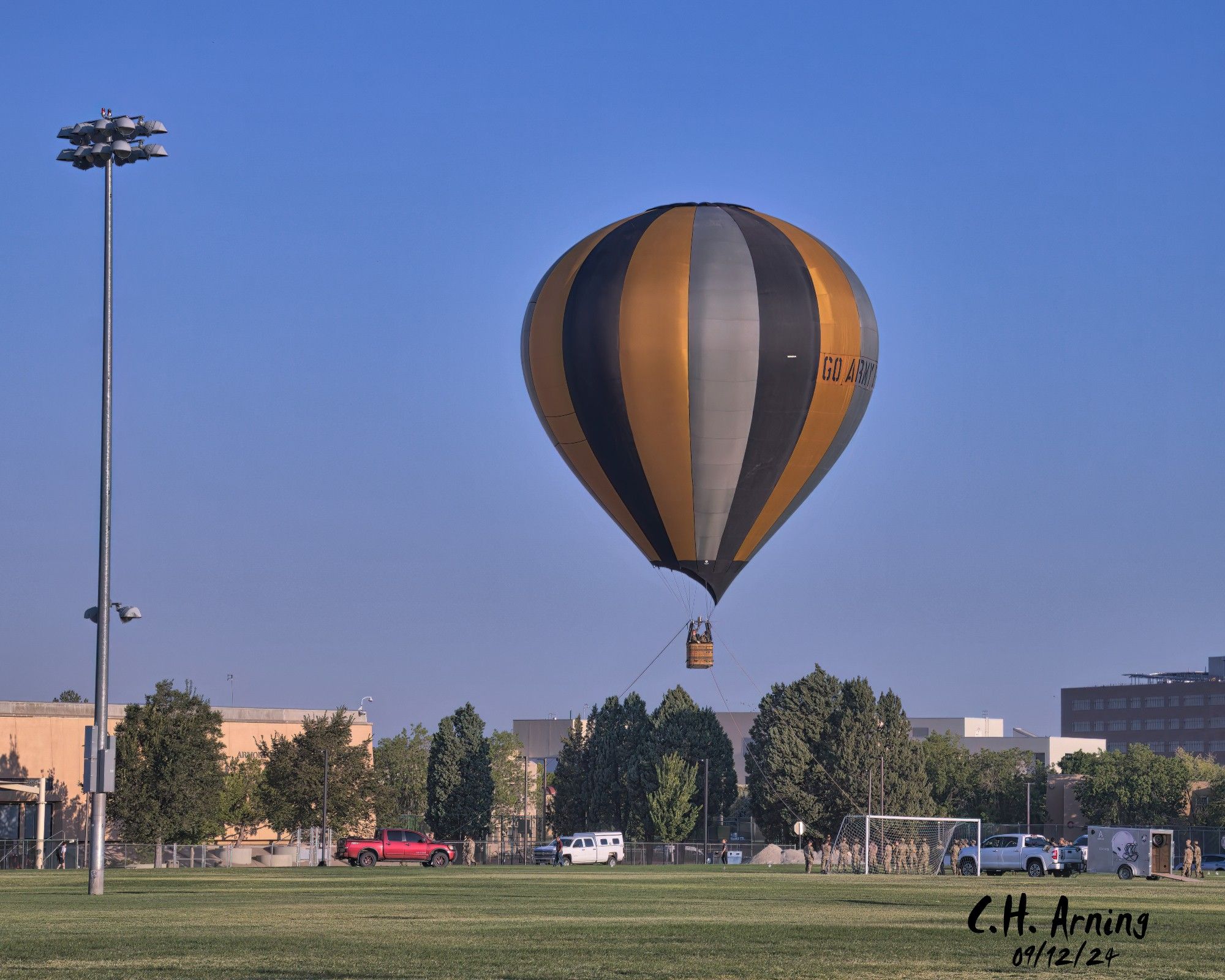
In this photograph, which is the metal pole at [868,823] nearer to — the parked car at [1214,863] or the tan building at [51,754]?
the parked car at [1214,863]

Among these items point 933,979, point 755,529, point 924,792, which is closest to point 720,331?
point 755,529

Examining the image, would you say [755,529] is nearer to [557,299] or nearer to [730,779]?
[557,299]

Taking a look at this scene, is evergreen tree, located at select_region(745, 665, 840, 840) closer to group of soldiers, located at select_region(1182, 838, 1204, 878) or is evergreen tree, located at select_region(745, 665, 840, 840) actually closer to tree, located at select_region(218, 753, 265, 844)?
tree, located at select_region(218, 753, 265, 844)

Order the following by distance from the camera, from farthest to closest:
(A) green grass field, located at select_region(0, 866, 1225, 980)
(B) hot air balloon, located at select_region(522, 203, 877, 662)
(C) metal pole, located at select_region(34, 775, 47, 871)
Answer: (C) metal pole, located at select_region(34, 775, 47, 871)
(B) hot air balloon, located at select_region(522, 203, 877, 662)
(A) green grass field, located at select_region(0, 866, 1225, 980)

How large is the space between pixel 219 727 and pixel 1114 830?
43001 mm

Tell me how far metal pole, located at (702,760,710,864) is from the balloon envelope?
198ft

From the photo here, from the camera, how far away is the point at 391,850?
70.9 m

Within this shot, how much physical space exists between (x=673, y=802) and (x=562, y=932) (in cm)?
9428

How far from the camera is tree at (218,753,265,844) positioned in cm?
9650

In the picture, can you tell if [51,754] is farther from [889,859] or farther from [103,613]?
[103,613]

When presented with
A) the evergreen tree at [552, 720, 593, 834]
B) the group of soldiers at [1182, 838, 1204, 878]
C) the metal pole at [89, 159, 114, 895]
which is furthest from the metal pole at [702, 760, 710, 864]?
the metal pole at [89, 159, 114, 895]

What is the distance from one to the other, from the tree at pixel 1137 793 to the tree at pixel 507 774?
160ft

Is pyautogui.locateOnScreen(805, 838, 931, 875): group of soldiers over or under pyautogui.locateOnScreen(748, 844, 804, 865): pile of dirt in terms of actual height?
over

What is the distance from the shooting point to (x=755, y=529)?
4447 centimetres
